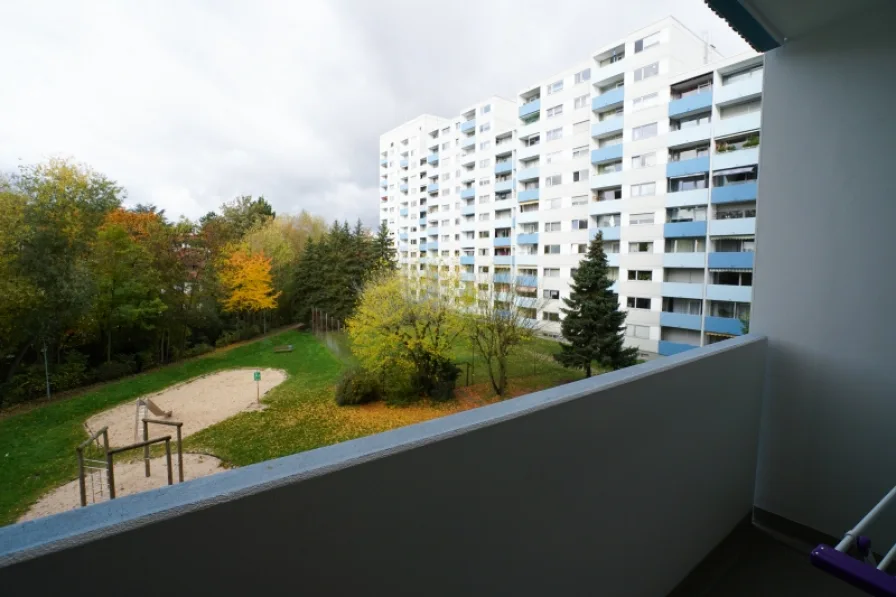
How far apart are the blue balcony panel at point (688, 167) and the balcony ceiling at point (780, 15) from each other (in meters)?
15.3

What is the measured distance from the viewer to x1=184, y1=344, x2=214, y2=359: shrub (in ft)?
45.3

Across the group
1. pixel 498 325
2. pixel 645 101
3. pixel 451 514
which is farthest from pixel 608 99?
pixel 451 514

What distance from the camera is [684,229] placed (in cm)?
1470

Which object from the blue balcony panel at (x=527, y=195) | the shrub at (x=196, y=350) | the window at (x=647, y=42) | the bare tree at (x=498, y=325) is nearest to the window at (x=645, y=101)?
the window at (x=647, y=42)

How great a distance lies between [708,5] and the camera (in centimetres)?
143

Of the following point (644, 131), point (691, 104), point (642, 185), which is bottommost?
point (642, 185)

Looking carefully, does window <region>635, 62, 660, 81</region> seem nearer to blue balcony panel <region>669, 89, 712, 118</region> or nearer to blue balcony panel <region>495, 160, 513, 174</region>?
blue balcony panel <region>669, 89, 712, 118</region>

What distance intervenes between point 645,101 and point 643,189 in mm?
3425

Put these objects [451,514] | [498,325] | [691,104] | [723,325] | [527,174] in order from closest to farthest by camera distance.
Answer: [451,514] < [498,325] < [723,325] < [691,104] < [527,174]

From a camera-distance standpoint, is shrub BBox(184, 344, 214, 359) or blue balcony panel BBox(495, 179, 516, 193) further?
blue balcony panel BBox(495, 179, 516, 193)

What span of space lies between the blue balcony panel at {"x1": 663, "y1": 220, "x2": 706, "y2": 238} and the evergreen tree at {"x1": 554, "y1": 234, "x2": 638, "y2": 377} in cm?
521

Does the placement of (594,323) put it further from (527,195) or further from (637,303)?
(527,195)

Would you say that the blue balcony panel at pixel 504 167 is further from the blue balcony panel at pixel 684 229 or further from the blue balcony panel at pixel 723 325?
the blue balcony panel at pixel 723 325

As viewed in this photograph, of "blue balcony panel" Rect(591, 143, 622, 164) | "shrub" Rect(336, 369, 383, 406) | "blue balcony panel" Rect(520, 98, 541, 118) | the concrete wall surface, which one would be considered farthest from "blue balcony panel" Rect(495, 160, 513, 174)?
the concrete wall surface
